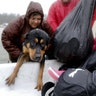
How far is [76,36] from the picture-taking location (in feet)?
8.36

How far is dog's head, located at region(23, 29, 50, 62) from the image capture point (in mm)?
2480

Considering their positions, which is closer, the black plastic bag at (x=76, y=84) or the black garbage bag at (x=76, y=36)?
the black plastic bag at (x=76, y=84)

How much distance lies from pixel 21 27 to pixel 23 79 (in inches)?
19.2

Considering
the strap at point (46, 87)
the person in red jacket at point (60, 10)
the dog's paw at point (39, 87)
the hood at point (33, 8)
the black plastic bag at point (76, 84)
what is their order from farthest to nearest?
the person in red jacket at point (60, 10) → the hood at point (33, 8) → the dog's paw at point (39, 87) → the strap at point (46, 87) → the black plastic bag at point (76, 84)

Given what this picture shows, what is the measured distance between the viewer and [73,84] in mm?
2086

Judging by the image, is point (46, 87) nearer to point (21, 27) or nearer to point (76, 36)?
point (76, 36)

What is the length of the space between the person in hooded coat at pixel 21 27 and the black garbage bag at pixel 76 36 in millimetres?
275

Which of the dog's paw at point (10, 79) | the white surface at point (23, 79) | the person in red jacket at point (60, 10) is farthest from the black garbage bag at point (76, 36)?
the person in red jacket at point (60, 10)

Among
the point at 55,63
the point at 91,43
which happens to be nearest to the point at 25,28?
the point at 55,63

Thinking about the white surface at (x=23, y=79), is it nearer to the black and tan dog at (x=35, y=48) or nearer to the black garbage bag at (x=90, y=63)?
the black and tan dog at (x=35, y=48)

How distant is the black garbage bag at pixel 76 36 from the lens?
2.54m

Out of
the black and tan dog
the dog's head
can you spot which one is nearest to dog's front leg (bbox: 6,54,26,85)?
the black and tan dog

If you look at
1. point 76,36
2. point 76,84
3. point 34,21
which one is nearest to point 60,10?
point 34,21

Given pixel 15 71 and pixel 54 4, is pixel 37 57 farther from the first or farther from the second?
pixel 54 4
